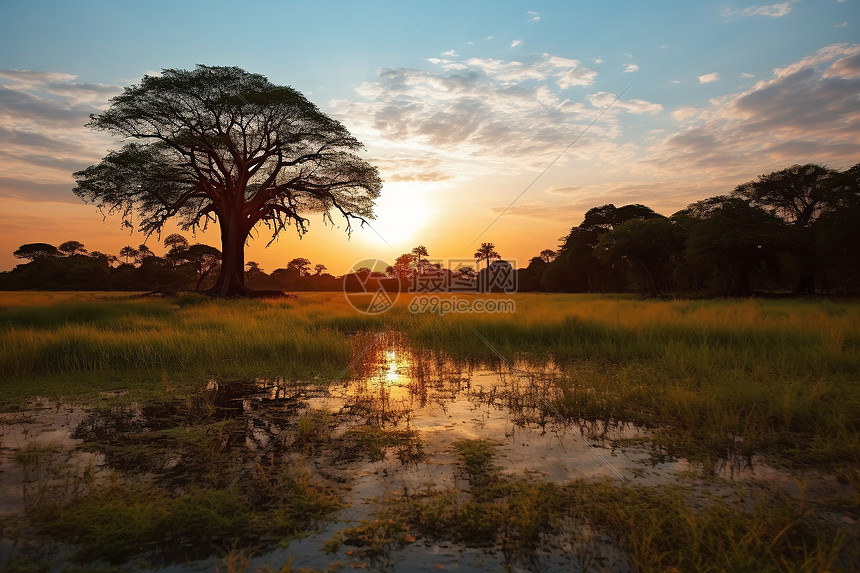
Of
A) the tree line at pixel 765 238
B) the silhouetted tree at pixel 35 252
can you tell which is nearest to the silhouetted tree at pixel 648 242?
the tree line at pixel 765 238

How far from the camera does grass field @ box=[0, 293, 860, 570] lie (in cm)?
281

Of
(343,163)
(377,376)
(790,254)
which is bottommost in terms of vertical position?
(377,376)

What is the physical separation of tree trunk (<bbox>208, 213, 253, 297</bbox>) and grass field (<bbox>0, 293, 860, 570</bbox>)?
10.9 meters

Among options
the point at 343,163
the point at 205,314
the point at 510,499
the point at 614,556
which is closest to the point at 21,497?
the point at 510,499

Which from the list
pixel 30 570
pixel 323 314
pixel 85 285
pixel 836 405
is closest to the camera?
pixel 30 570

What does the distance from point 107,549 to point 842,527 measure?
15.1 feet

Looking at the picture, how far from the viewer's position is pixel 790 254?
30.6 meters

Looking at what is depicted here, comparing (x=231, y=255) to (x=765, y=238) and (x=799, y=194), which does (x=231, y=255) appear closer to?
(x=765, y=238)

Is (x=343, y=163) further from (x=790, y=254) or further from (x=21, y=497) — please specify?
(x=790, y=254)

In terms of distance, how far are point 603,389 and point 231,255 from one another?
24.3m

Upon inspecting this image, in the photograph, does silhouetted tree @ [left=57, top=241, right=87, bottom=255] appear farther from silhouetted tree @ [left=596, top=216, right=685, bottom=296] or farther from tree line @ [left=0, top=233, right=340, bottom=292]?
silhouetted tree @ [left=596, top=216, right=685, bottom=296]

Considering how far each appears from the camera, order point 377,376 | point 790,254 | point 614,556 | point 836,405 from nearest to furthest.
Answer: point 614,556 → point 836,405 → point 377,376 → point 790,254

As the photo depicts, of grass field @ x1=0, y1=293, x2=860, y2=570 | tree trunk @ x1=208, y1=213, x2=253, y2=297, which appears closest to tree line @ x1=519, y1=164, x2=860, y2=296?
grass field @ x1=0, y1=293, x2=860, y2=570

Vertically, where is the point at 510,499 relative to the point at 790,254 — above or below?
below
